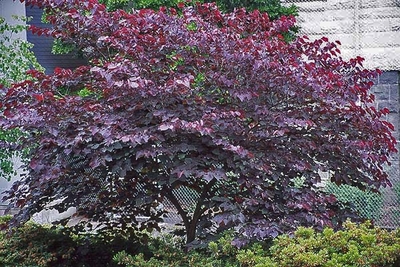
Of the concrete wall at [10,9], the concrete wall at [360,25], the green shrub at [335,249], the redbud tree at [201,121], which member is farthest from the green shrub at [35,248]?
the concrete wall at [10,9]

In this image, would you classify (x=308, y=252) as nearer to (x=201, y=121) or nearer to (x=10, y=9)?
(x=201, y=121)

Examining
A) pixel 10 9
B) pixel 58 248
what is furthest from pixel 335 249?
pixel 10 9

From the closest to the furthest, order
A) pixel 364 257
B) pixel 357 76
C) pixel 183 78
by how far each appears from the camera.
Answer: pixel 364 257, pixel 183 78, pixel 357 76

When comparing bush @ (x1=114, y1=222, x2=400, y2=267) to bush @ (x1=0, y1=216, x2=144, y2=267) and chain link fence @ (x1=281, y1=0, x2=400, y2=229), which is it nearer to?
bush @ (x1=0, y1=216, x2=144, y2=267)

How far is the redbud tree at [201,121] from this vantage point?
4012 millimetres

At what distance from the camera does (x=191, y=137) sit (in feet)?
13.7

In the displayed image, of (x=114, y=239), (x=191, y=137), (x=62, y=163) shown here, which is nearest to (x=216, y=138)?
(x=191, y=137)

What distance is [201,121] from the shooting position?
3.81 metres

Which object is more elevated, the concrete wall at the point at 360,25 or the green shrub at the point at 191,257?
the concrete wall at the point at 360,25

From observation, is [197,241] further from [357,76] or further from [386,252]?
[357,76]

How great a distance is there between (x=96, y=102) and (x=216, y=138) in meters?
0.92

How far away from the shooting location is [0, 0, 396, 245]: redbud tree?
13.2 feet

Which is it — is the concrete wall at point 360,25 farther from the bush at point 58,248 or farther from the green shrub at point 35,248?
the green shrub at point 35,248

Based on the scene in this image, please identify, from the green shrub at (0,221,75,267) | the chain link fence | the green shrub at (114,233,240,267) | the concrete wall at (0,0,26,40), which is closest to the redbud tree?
the green shrub at (114,233,240,267)
